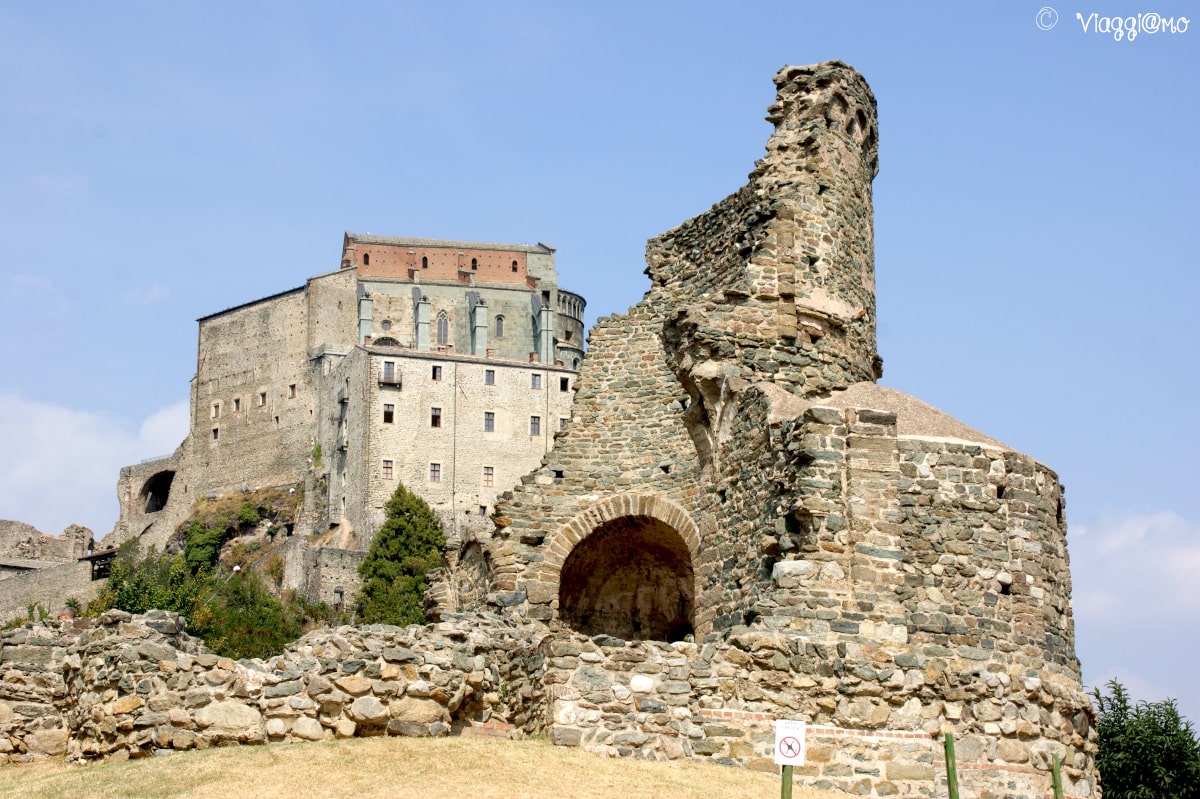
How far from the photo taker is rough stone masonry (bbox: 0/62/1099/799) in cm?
1295

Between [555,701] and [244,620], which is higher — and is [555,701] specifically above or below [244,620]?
below

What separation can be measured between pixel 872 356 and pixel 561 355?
296 feet

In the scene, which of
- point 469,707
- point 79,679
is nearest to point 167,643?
point 79,679

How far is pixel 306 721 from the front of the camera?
12773 millimetres

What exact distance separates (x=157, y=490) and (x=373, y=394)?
2840 cm

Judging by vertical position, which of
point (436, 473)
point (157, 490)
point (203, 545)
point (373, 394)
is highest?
point (373, 394)

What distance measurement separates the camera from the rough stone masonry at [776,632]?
13.0 metres

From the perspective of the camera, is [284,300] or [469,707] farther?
[284,300]

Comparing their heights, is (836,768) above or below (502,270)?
below

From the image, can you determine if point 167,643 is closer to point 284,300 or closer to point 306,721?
point 306,721

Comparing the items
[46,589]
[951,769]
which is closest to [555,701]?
[951,769]

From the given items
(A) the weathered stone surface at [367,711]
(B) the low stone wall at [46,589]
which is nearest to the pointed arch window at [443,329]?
(B) the low stone wall at [46,589]

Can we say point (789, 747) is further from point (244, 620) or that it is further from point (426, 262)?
point (426, 262)

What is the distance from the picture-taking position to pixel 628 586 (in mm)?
19953
